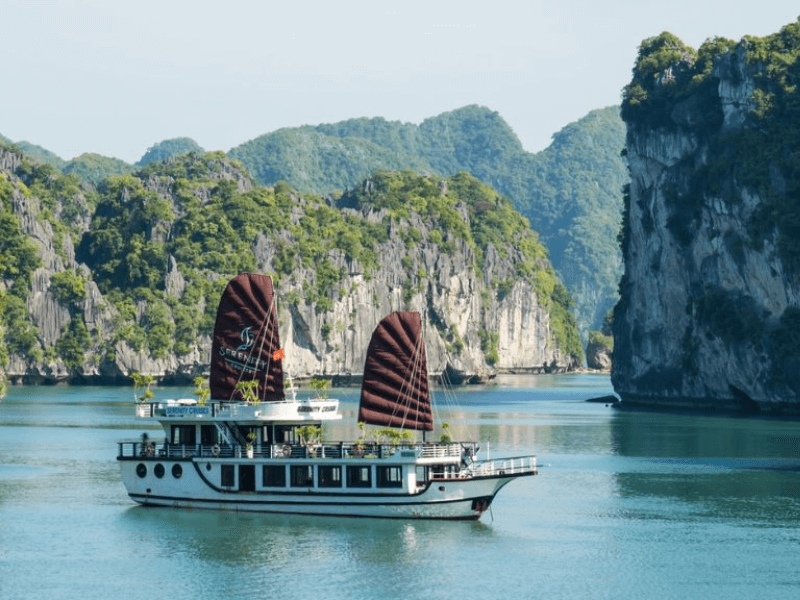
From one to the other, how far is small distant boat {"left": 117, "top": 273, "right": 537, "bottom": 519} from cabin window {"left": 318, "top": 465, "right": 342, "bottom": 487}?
31 mm

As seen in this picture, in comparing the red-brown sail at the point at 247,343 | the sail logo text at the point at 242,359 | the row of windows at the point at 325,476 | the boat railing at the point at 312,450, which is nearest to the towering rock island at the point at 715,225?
the red-brown sail at the point at 247,343

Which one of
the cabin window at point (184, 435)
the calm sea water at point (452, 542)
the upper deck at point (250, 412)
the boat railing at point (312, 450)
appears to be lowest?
the calm sea water at point (452, 542)

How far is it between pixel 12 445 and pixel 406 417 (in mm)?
32465

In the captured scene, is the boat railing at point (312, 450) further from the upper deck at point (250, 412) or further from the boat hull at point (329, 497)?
the upper deck at point (250, 412)

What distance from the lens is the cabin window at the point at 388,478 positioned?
4953 cm

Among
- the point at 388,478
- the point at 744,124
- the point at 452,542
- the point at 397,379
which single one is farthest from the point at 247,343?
the point at 744,124

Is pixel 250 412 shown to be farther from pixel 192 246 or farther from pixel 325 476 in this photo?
pixel 192 246

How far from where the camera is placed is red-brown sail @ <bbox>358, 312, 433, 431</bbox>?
2058 inches

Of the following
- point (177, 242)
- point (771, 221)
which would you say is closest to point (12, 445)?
point (771, 221)

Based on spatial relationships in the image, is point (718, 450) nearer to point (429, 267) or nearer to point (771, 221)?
point (771, 221)

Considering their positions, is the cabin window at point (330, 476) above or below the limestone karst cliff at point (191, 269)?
below

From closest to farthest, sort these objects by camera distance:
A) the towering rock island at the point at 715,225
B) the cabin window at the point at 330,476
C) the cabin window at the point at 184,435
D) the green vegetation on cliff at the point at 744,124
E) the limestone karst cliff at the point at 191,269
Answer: the cabin window at the point at 330,476, the cabin window at the point at 184,435, the green vegetation on cliff at the point at 744,124, the towering rock island at the point at 715,225, the limestone karst cliff at the point at 191,269

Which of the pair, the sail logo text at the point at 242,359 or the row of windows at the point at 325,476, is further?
the sail logo text at the point at 242,359

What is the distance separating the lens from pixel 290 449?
168ft
